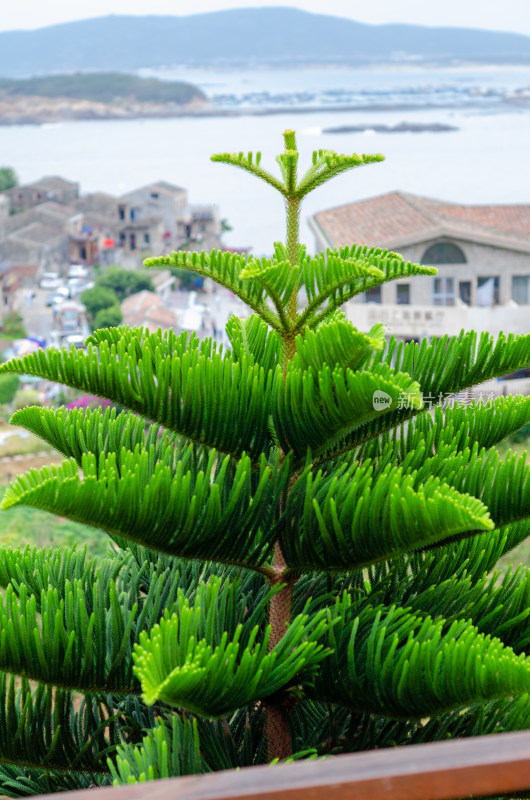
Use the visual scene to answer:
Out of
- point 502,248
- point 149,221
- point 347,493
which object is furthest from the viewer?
point 149,221

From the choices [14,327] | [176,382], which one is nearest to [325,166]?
[176,382]

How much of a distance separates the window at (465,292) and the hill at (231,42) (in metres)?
69.4

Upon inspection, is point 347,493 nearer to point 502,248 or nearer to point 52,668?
point 52,668

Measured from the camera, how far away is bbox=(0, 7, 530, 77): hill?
83188 millimetres

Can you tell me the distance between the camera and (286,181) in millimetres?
1866

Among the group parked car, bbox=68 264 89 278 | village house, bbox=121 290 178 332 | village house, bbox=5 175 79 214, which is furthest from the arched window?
village house, bbox=5 175 79 214

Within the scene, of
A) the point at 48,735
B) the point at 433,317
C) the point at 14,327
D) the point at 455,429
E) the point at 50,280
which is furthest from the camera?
the point at 50,280

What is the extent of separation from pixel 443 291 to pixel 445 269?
375 mm

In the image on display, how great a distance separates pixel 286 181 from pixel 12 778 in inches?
57.6

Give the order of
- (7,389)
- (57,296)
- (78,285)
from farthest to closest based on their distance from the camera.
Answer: (78,285) → (57,296) → (7,389)

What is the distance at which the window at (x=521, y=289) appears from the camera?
15.4 meters

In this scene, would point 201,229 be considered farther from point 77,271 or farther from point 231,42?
point 231,42

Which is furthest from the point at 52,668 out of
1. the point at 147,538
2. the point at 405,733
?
the point at 405,733

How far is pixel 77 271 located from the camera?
4131 cm
